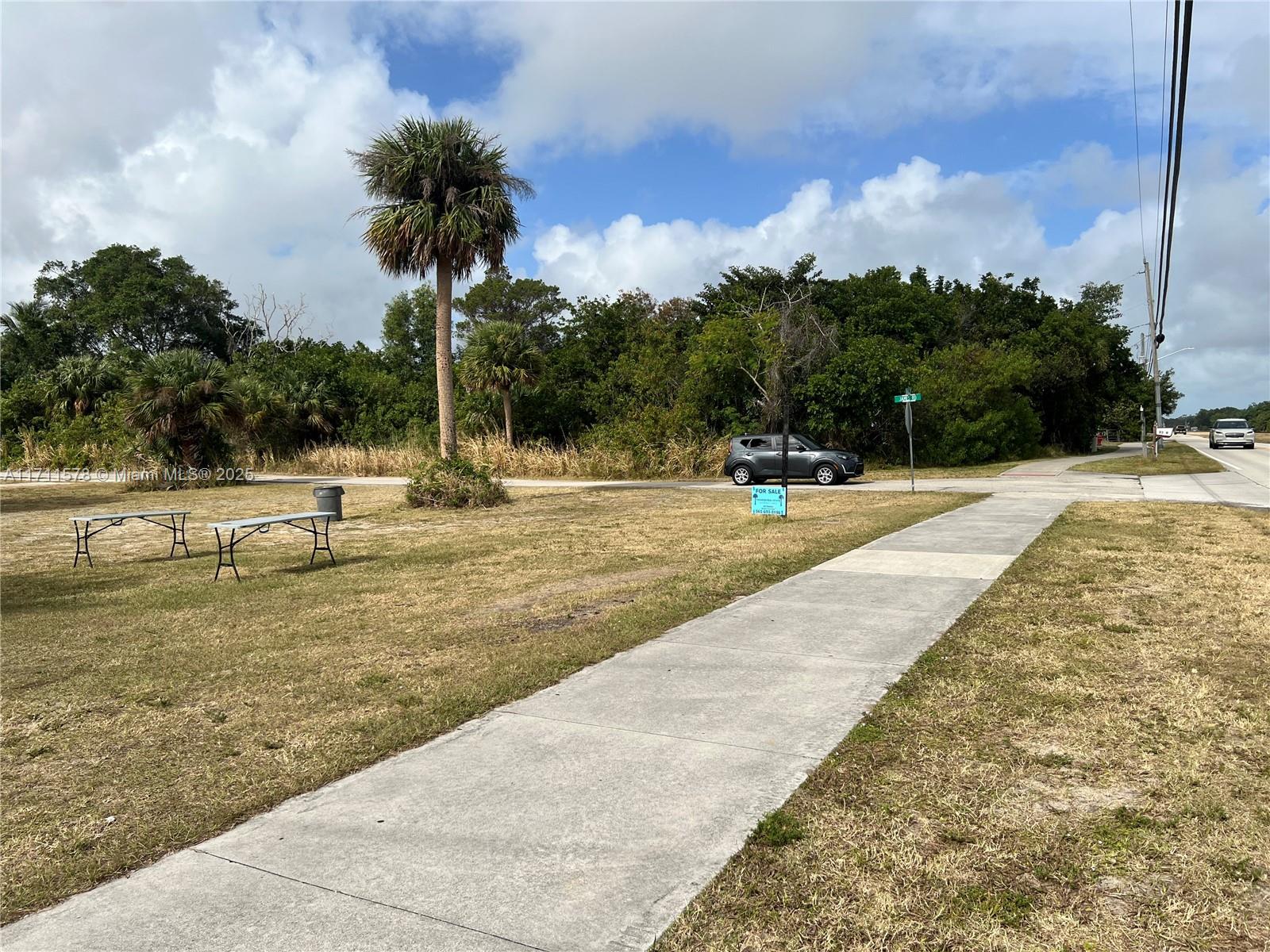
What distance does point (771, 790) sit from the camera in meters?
3.52

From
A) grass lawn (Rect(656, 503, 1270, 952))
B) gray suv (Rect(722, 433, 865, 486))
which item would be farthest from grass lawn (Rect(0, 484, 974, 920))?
gray suv (Rect(722, 433, 865, 486))

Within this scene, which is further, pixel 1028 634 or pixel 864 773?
pixel 1028 634

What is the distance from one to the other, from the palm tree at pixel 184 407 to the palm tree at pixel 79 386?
50.8 ft

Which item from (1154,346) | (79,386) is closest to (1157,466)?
(1154,346)

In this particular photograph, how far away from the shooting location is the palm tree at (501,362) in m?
32.5

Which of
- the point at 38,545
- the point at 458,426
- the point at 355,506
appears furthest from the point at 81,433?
the point at 38,545

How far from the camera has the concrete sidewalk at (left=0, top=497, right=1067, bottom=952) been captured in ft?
8.61

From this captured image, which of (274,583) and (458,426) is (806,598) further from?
(458,426)

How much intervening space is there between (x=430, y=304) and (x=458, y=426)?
2496cm

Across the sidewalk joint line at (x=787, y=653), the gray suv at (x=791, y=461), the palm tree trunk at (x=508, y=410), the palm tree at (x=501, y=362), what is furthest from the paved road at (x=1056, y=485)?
the sidewalk joint line at (x=787, y=653)

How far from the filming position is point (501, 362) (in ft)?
107

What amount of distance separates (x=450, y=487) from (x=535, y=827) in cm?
1512

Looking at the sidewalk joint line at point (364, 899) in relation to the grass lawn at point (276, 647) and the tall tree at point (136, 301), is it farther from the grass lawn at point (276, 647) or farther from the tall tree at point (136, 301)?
the tall tree at point (136, 301)

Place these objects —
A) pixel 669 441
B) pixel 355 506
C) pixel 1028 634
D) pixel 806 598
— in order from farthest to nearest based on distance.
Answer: pixel 669 441, pixel 355 506, pixel 806 598, pixel 1028 634
